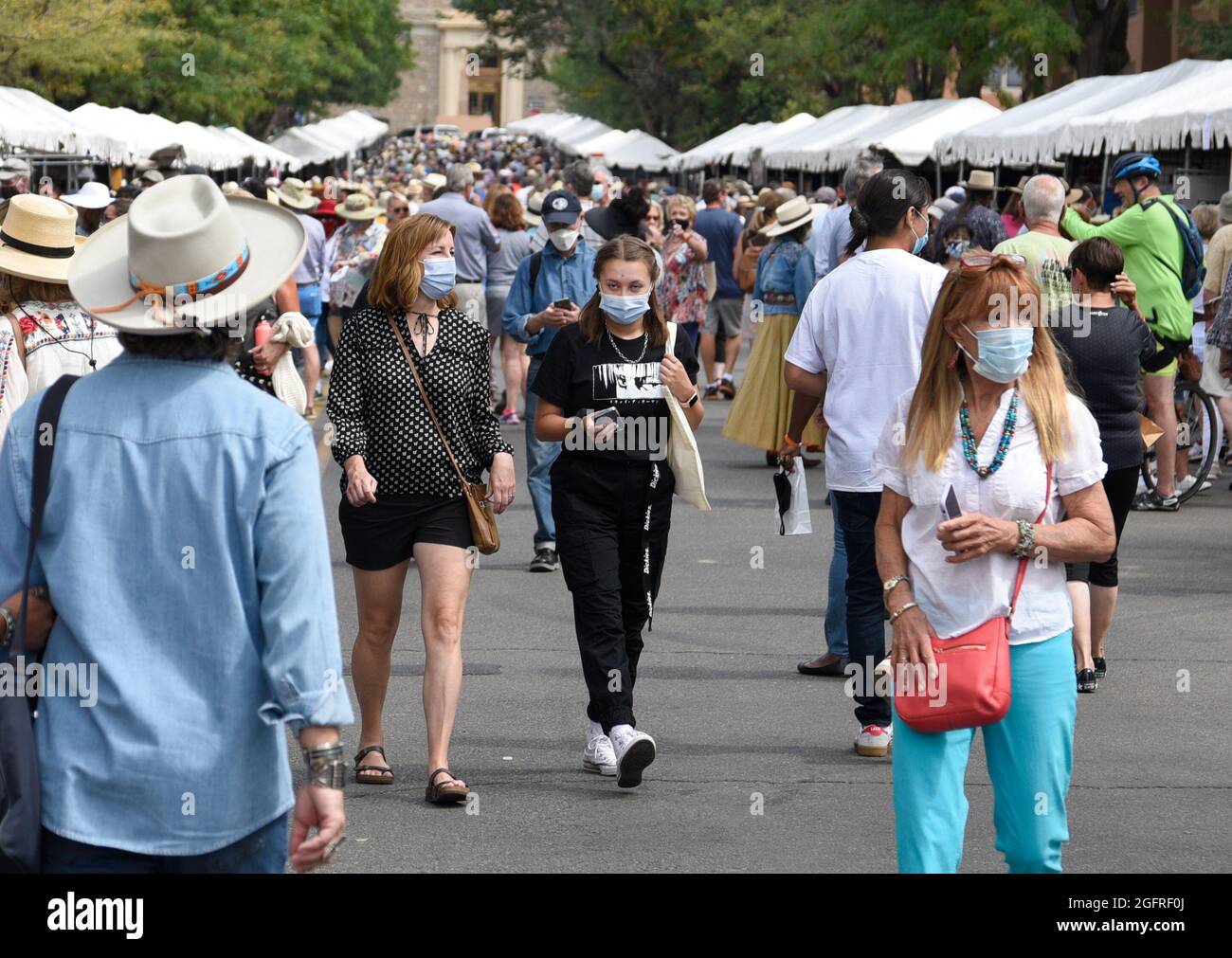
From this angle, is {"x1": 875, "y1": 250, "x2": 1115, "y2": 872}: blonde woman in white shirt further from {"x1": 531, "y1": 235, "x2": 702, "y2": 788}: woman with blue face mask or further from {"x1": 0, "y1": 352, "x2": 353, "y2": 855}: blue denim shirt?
{"x1": 531, "y1": 235, "x2": 702, "y2": 788}: woman with blue face mask

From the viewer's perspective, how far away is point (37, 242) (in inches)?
237

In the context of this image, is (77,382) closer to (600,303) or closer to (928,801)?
(928,801)

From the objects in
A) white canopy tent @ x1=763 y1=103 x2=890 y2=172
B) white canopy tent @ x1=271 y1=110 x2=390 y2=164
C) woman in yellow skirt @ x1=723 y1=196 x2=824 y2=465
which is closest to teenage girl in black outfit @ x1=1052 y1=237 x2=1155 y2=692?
woman in yellow skirt @ x1=723 y1=196 x2=824 y2=465

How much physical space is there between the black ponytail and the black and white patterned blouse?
1.45 metres

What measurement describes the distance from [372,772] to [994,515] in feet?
9.16

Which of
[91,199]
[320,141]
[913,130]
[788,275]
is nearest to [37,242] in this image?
[788,275]

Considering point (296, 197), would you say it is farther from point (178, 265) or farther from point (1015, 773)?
point (178, 265)

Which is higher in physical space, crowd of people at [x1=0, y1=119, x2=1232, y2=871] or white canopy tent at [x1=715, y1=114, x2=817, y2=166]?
white canopy tent at [x1=715, y1=114, x2=817, y2=166]

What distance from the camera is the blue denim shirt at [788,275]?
13609 mm

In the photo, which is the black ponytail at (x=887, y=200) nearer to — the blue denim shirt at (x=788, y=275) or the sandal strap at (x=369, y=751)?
the sandal strap at (x=369, y=751)

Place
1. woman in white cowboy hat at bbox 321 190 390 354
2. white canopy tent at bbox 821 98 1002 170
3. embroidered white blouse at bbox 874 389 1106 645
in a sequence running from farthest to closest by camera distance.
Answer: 1. white canopy tent at bbox 821 98 1002 170
2. woman in white cowboy hat at bbox 321 190 390 354
3. embroidered white blouse at bbox 874 389 1106 645

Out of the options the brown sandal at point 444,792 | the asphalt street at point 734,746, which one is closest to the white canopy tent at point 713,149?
the asphalt street at point 734,746

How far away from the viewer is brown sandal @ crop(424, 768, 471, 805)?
6.10 meters
